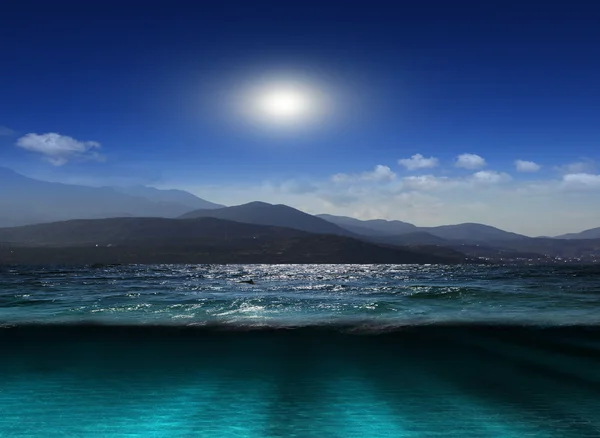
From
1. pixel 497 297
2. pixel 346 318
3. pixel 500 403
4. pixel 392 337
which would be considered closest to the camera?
pixel 500 403

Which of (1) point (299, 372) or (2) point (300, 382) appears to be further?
(1) point (299, 372)

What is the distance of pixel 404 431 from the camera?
9.98 m

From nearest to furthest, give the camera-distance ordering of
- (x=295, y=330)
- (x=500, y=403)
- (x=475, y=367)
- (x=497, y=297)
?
(x=500, y=403)
(x=475, y=367)
(x=295, y=330)
(x=497, y=297)

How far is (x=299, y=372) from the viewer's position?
1482 centimetres

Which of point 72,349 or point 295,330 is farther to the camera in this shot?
point 295,330

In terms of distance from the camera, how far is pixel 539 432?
987 cm

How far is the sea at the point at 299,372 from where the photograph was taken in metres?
10.4

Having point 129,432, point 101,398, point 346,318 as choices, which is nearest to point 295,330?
point 346,318

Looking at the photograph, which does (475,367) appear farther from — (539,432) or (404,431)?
(404,431)

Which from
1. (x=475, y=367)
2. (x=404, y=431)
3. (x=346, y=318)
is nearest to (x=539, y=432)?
(x=404, y=431)

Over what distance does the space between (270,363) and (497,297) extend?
2612cm

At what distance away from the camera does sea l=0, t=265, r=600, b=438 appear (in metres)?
10.4

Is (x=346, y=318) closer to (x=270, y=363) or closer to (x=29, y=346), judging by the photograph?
(x=270, y=363)

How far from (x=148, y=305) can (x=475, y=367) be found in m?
22.4
